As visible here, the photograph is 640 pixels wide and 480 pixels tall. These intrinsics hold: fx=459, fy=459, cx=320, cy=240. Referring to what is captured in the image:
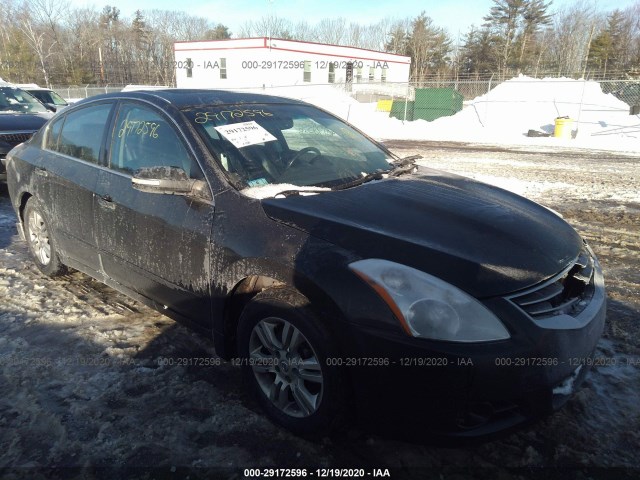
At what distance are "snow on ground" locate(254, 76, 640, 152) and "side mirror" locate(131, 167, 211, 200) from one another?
15.2m

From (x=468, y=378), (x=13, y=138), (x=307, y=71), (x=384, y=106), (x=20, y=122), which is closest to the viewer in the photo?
(x=468, y=378)

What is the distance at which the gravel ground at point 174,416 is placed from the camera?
218 cm

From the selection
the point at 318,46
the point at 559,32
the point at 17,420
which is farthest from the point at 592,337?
the point at 559,32

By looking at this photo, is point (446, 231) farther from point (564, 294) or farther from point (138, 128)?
point (138, 128)

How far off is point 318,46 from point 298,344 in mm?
42505

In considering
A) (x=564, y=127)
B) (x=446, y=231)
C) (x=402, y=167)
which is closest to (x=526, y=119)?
(x=564, y=127)

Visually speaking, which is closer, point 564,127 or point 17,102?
point 17,102

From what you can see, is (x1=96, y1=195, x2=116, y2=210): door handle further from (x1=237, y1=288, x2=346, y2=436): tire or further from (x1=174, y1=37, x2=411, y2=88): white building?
(x1=174, y1=37, x2=411, y2=88): white building

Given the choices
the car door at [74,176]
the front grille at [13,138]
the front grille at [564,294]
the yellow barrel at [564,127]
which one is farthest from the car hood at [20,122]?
the yellow barrel at [564,127]

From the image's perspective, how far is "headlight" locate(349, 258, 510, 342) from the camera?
6.13ft

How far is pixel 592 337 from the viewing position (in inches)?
86.7

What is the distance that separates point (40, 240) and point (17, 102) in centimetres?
749

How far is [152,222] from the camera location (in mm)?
2900

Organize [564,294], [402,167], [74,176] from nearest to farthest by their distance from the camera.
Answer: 1. [564,294]
2. [402,167]
3. [74,176]
